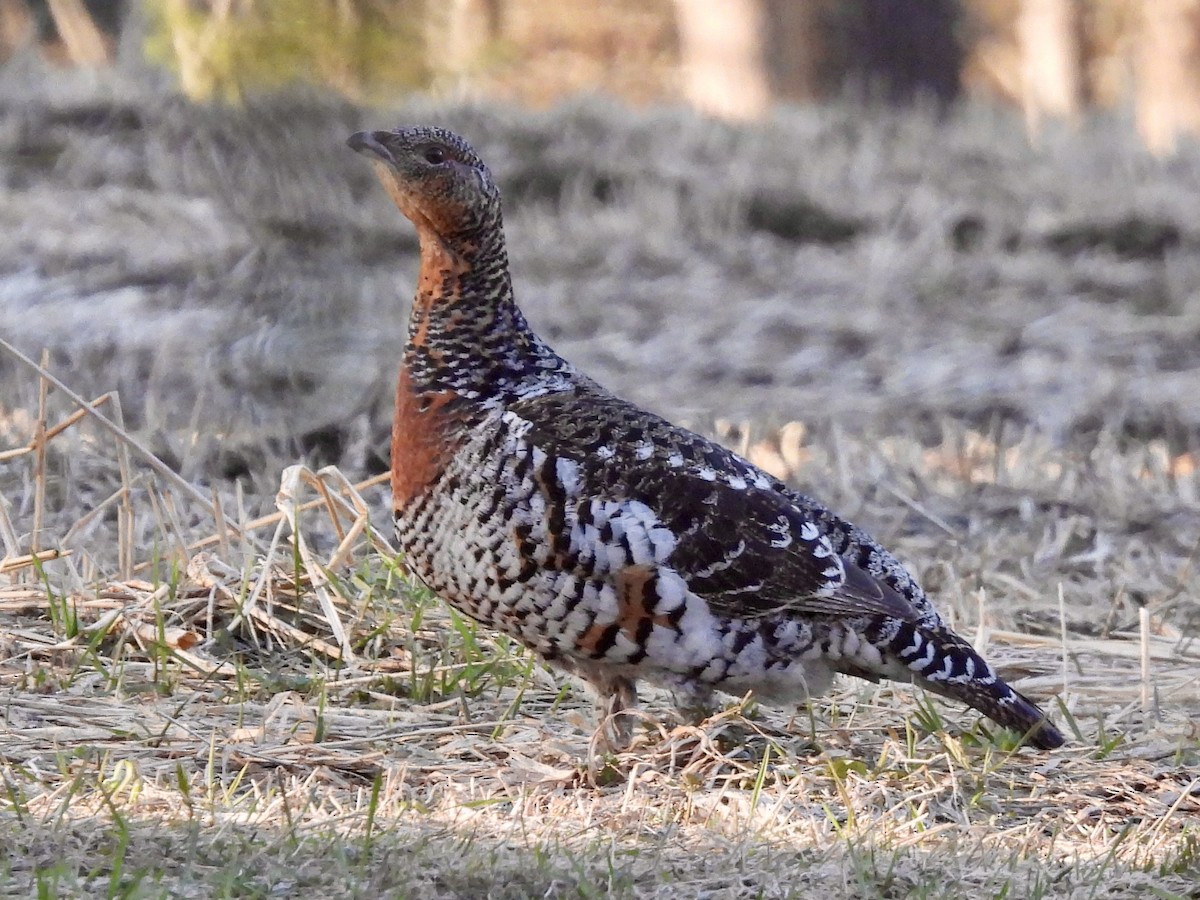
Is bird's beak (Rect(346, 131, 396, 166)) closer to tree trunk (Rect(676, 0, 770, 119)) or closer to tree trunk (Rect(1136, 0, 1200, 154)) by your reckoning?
tree trunk (Rect(676, 0, 770, 119))

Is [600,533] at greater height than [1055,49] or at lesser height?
lesser

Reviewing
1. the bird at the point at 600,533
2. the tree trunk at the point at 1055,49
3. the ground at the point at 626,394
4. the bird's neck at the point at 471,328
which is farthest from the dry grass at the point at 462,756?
the tree trunk at the point at 1055,49

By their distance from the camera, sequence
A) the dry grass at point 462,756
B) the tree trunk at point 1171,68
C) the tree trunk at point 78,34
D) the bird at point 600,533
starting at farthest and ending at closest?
the tree trunk at point 1171,68
the tree trunk at point 78,34
the bird at point 600,533
the dry grass at point 462,756

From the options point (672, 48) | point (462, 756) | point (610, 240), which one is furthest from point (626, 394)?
point (672, 48)

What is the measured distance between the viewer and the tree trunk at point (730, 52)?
16.1 meters

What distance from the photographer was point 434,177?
4.15 m

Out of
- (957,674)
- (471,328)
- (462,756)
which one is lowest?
(462,756)

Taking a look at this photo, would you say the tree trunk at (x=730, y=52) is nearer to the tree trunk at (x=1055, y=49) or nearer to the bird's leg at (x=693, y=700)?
the tree trunk at (x=1055, y=49)

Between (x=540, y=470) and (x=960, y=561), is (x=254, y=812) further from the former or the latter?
(x=960, y=561)

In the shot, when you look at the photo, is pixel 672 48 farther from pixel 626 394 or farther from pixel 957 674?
pixel 957 674

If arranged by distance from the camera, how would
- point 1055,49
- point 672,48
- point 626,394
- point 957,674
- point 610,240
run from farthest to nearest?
1. point 672,48
2. point 1055,49
3. point 610,240
4. point 626,394
5. point 957,674

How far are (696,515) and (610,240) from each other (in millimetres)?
7374

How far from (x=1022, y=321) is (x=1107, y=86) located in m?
17.7

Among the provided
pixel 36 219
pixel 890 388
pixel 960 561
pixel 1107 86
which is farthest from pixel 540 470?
pixel 1107 86
